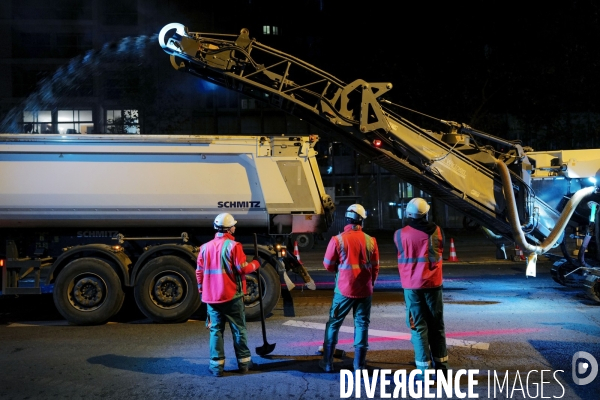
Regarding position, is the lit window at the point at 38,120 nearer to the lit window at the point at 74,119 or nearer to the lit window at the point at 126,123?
the lit window at the point at 74,119

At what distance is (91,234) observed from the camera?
8.73 meters

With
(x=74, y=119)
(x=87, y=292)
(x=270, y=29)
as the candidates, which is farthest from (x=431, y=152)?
(x=74, y=119)

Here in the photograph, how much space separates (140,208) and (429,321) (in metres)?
4.88

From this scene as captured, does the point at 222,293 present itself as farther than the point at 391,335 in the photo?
No

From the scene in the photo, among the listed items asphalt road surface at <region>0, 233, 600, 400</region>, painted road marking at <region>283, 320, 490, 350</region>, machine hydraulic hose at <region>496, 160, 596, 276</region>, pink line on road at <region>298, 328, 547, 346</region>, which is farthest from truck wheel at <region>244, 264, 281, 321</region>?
machine hydraulic hose at <region>496, 160, 596, 276</region>

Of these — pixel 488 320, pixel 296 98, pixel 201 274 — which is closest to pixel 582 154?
pixel 488 320

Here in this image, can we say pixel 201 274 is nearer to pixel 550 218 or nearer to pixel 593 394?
pixel 593 394

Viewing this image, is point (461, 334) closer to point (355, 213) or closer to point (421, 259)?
point (421, 259)

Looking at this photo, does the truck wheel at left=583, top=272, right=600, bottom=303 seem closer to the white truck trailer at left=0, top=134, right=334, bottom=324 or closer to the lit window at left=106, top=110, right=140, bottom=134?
the white truck trailer at left=0, top=134, right=334, bottom=324

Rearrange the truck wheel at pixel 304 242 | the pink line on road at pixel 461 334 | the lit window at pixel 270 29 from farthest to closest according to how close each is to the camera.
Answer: the lit window at pixel 270 29 < the truck wheel at pixel 304 242 < the pink line on road at pixel 461 334

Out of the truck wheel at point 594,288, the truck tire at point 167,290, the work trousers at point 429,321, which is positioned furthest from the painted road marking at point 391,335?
the truck wheel at point 594,288

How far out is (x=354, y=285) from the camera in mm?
5668

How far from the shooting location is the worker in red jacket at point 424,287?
547 cm

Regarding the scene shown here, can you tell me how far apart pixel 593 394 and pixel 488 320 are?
3.03 m
